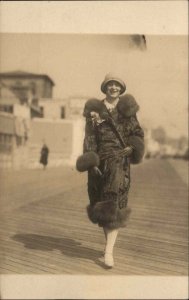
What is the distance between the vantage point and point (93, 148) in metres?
2.87

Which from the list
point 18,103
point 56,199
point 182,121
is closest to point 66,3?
point 182,121

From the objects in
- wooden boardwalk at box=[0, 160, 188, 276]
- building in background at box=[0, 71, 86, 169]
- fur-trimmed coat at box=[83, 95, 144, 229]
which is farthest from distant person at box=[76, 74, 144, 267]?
building in background at box=[0, 71, 86, 169]

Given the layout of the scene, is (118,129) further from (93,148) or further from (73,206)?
(73,206)

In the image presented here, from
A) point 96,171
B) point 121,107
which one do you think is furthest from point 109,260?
point 121,107

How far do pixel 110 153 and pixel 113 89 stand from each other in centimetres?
49

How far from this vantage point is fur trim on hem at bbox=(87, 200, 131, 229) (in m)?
2.82

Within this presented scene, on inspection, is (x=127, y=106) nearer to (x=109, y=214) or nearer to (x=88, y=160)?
(x=88, y=160)

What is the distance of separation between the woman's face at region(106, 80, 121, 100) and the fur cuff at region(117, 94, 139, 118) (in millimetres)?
A: 88

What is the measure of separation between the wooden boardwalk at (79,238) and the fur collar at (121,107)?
3.72ft

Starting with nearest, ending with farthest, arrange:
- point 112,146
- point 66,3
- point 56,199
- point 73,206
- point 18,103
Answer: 1. point 112,146
2. point 66,3
3. point 73,206
4. point 56,199
5. point 18,103

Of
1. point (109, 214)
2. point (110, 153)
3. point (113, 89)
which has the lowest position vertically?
point (109, 214)

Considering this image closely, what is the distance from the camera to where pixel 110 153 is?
2.84 m

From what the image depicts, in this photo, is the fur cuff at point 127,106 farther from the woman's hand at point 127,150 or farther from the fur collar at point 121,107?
the woman's hand at point 127,150

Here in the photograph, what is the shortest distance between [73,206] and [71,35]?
2.40 metres
